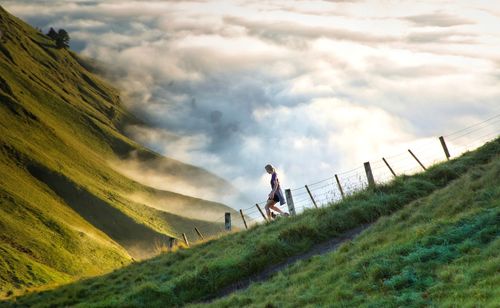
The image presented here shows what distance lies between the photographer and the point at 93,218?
634 ft

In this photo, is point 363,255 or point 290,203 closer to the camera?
point 363,255

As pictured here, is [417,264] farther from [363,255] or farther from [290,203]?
[290,203]

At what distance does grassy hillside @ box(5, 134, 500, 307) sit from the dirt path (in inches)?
18.3

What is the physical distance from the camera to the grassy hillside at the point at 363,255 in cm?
1165

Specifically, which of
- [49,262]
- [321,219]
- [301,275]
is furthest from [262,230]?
[49,262]

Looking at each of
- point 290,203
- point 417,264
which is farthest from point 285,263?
point 290,203

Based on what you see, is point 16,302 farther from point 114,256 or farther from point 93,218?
point 93,218

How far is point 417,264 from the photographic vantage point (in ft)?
39.6

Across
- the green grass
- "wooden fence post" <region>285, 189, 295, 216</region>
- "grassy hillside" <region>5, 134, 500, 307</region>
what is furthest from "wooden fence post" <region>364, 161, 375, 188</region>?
the green grass

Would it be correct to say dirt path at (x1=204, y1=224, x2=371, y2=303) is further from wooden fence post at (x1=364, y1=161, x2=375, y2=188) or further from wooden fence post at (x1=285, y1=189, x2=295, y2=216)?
wooden fence post at (x1=285, y1=189, x2=295, y2=216)

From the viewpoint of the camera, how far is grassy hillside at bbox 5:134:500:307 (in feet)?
38.2

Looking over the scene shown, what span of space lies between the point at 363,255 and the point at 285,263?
488 centimetres

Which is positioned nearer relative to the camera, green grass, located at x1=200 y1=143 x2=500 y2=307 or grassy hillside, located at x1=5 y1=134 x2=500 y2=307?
green grass, located at x1=200 y1=143 x2=500 y2=307

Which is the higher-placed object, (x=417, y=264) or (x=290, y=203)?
(x=290, y=203)
